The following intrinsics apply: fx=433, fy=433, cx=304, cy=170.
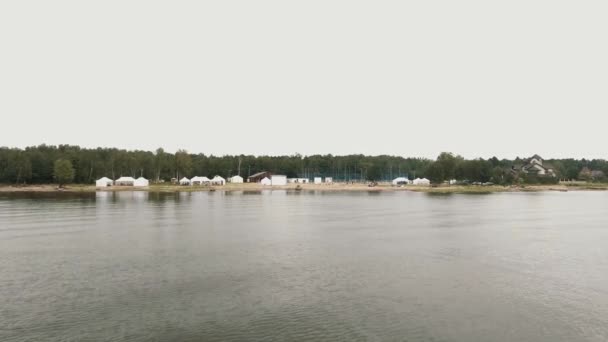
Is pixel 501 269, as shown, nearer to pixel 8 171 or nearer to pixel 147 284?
pixel 147 284

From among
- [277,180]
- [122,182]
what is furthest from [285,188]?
[122,182]

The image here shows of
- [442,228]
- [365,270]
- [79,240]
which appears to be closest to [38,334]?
[365,270]

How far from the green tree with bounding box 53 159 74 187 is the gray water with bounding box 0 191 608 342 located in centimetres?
10043

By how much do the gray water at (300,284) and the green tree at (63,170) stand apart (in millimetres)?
100430

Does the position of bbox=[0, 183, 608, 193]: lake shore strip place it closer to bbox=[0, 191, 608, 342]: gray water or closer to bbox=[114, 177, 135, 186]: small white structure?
bbox=[114, 177, 135, 186]: small white structure

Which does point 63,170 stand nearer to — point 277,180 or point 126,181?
point 126,181

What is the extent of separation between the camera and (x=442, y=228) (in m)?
48.5

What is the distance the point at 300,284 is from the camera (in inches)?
924

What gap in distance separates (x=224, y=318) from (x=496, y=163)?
19495 cm

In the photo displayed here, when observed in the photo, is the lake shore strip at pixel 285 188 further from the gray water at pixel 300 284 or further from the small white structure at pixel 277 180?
the gray water at pixel 300 284

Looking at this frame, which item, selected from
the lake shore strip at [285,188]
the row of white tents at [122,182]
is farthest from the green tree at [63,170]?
the row of white tents at [122,182]

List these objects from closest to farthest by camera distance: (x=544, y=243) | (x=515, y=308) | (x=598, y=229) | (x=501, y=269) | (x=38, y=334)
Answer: (x=38, y=334), (x=515, y=308), (x=501, y=269), (x=544, y=243), (x=598, y=229)

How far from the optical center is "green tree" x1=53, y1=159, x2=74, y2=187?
449 ft

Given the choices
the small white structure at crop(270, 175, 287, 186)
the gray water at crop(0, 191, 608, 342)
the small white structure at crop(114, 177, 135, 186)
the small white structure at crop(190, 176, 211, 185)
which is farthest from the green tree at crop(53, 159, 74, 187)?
the gray water at crop(0, 191, 608, 342)
